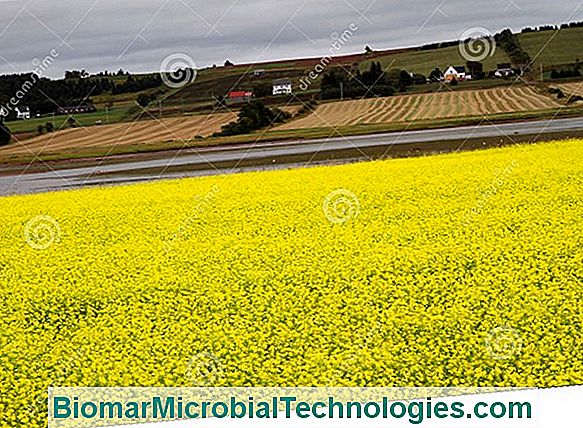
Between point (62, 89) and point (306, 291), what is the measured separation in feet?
48.4

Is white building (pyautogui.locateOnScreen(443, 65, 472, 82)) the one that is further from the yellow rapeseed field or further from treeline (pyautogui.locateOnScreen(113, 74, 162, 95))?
the yellow rapeseed field

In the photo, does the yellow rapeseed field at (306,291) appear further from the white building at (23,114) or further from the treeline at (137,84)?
the treeline at (137,84)

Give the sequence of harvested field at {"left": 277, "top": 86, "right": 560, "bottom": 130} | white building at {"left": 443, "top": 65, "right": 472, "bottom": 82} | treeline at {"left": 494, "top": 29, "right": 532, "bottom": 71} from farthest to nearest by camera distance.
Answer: white building at {"left": 443, "top": 65, "right": 472, "bottom": 82} → harvested field at {"left": 277, "top": 86, "right": 560, "bottom": 130} → treeline at {"left": 494, "top": 29, "right": 532, "bottom": 71}

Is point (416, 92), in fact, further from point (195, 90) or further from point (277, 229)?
point (277, 229)

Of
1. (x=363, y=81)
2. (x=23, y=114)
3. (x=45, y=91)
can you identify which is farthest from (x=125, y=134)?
(x=363, y=81)

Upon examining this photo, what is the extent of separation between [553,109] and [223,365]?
24.9 metres

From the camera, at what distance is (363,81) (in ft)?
97.6

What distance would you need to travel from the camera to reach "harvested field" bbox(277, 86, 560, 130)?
30.0 metres

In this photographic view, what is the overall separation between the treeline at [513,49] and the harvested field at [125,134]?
8419 mm

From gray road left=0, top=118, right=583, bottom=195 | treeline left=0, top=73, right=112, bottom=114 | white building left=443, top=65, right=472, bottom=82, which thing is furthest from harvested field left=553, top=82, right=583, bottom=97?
treeline left=0, top=73, right=112, bottom=114

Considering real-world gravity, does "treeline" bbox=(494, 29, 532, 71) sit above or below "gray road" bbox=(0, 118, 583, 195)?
above

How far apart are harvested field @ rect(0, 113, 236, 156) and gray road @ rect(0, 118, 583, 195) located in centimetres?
73

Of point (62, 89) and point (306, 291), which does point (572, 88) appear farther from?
point (306, 291)

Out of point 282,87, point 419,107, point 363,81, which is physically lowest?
point 282,87
